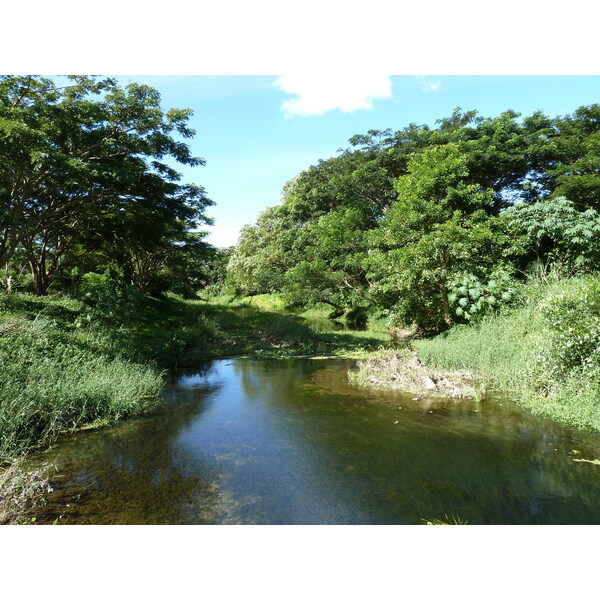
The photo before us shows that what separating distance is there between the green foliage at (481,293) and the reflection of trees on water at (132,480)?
10559 millimetres

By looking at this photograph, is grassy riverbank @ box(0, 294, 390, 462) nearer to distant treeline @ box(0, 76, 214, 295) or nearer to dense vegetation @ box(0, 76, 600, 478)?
dense vegetation @ box(0, 76, 600, 478)

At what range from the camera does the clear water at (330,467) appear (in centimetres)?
381

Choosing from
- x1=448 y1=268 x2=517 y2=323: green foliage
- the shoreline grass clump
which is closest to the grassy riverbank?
x1=448 y1=268 x2=517 y2=323: green foliage

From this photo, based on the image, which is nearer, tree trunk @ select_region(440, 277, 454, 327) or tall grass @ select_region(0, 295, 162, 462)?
tall grass @ select_region(0, 295, 162, 462)

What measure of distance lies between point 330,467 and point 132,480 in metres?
2.62

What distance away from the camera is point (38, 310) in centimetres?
1101

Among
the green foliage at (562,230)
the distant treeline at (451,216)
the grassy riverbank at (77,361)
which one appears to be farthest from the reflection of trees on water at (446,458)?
the green foliage at (562,230)

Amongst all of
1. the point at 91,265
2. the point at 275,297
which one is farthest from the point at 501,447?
the point at 275,297

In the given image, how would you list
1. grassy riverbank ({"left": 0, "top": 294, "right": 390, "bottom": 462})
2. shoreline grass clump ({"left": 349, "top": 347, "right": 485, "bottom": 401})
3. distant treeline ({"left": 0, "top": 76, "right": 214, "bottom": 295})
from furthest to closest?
distant treeline ({"left": 0, "top": 76, "right": 214, "bottom": 295}) < shoreline grass clump ({"left": 349, "top": 347, "right": 485, "bottom": 401}) < grassy riverbank ({"left": 0, "top": 294, "right": 390, "bottom": 462})

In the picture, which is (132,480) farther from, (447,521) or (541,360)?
(541,360)

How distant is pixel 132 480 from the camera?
179 inches

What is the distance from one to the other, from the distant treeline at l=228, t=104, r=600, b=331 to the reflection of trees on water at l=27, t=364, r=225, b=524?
11.1 metres

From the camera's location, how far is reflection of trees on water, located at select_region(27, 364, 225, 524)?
3.81 metres

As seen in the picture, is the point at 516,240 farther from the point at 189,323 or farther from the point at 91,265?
the point at 91,265
